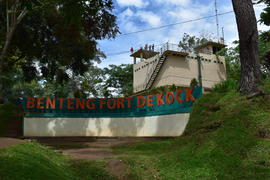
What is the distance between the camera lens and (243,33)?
10484mm

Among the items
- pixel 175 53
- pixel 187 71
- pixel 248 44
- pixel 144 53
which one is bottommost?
pixel 248 44

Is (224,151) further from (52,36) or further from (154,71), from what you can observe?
(154,71)

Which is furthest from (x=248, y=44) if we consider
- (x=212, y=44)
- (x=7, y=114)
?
(x=212, y=44)

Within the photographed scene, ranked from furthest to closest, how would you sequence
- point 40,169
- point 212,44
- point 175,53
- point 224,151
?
point 212,44 < point 175,53 < point 224,151 < point 40,169

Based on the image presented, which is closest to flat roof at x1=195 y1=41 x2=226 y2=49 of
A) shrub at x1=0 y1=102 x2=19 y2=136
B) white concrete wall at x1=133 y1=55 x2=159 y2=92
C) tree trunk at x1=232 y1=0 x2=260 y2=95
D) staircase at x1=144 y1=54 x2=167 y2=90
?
white concrete wall at x1=133 y1=55 x2=159 y2=92

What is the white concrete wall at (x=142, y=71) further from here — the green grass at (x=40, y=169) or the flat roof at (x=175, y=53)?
the green grass at (x=40, y=169)

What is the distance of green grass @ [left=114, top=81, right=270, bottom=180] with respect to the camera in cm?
732

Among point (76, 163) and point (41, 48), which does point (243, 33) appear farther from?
point (41, 48)

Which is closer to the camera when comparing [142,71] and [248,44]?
[248,44]

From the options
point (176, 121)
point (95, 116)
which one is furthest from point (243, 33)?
point (95, 116)

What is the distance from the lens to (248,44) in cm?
1049

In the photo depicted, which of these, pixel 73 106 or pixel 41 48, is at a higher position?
pixel 41 48

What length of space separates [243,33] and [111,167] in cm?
705

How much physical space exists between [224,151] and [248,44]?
4.66 m
